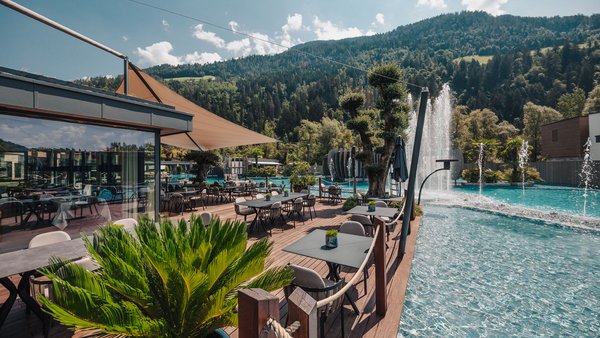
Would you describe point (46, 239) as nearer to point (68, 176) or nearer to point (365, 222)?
point (68, 176)

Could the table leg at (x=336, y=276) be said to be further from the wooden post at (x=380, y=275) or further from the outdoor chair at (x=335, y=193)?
the outdoor chair at (x=335, y=193)

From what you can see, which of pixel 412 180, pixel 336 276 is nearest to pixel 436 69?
pixel 412 180

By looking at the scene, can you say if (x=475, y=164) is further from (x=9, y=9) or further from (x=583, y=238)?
(x=9, y=9)

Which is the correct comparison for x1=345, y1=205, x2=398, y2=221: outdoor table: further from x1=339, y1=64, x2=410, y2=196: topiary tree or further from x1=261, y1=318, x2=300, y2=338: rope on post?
x1=261, y1=318, x2=300, y2=338: rope on post

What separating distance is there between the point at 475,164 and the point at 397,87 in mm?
26074

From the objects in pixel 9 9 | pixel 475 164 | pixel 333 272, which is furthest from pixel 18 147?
pixel 475 164

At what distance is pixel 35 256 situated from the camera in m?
3.08

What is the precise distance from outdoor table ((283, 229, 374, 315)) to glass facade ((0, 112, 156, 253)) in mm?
4286

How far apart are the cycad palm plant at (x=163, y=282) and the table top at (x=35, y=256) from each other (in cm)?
120

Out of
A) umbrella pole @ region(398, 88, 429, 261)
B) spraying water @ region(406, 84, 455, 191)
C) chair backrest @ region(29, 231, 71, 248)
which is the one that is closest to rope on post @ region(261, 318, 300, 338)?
chair backrest @ region(29, 231, 71, 248)

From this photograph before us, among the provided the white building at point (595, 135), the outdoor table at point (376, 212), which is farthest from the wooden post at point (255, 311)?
the white building at point (595, 135)

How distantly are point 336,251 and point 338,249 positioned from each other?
95 mm

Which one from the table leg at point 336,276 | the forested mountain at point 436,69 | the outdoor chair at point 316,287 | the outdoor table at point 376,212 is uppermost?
the forested mountain at point 436,69

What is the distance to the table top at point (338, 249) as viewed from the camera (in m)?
3.22
